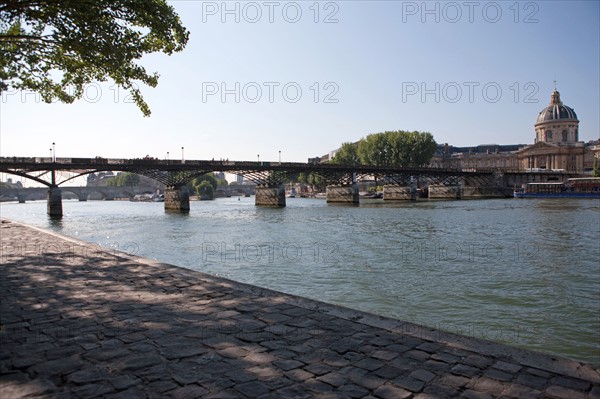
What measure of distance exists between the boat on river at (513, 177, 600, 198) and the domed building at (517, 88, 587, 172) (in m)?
43.7

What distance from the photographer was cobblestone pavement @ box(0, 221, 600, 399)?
377cm

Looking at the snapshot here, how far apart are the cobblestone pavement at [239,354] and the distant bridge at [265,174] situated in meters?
50.4

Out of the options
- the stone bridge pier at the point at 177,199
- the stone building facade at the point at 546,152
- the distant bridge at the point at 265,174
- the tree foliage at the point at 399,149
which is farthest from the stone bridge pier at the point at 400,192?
the stone bridge pier at the point at 177,199

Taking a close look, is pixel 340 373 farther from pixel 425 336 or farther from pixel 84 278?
pixel 84 278

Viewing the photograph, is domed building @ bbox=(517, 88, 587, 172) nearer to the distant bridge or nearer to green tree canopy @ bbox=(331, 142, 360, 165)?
the distant bridge

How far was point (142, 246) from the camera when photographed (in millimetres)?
24234

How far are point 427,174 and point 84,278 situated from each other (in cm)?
8300

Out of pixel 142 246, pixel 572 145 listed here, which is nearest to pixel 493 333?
pixel 142 246

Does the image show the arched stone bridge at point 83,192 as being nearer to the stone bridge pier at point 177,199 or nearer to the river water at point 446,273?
the stone bridge pier at point 177,199

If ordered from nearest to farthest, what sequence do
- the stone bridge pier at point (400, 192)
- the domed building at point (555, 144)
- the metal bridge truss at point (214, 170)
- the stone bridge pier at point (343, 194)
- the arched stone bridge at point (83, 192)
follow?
1. the metal bridge truss at point (214, 170)
2. the stone bridge pier at point (343, 194)
3. the stone bridge pier at point (400, 192)
4. the domed building at point (555, 144)
5. the arched stone bridge at point (83, 192)

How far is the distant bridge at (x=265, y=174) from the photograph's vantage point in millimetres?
54312

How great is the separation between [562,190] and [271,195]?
54.4 metres

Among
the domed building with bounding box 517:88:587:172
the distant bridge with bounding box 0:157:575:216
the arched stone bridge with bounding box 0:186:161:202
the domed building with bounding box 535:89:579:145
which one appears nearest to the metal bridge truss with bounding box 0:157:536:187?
the distant bridge with bounding box 0:157:575:216

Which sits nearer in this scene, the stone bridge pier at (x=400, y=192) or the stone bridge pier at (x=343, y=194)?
the stone bridge pier at (x=343, y=194)
